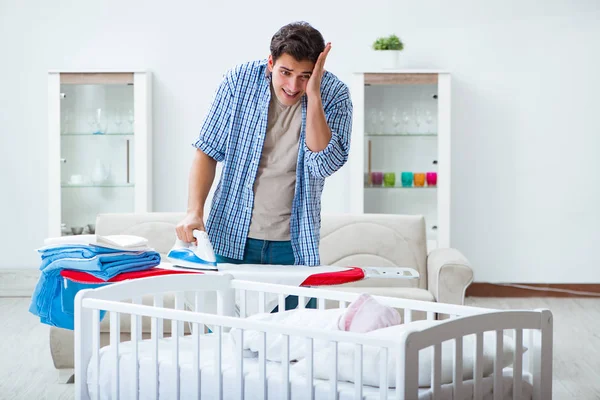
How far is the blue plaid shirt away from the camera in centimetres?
221

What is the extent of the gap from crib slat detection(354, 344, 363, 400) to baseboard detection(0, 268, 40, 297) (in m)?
4.10

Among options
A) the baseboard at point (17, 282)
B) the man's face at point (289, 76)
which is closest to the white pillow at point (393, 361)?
the man's face at point (289, 76)

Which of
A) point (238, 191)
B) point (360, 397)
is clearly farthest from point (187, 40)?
point (360, 397)

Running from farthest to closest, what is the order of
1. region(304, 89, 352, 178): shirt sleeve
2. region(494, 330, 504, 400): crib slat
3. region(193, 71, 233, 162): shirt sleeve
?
1. region(193, 71, 233, 162): shirt sleeve
2. region(304, 89, 352, 178): shirt sleeve
3. region(494, 330, 504, 400): crib slat

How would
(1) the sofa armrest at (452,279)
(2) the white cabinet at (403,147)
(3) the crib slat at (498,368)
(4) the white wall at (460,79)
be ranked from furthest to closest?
(4) the white wall at (460,79) → (2) the white cabinet at (403,147) → (1) the sofa armrest at (452,279) → (3) the crib slat at (498,368)

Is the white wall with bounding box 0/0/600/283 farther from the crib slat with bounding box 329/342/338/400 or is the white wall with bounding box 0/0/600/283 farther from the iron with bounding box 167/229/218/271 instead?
the crib slat with bounding box 329/342/338/400

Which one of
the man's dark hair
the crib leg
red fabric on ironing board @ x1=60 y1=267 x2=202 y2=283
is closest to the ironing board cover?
red fabric on ironing board @ x1=60 y1=267 x2=202 y2=283

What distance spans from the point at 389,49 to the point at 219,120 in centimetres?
292

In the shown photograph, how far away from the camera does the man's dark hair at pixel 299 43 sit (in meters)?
2.04

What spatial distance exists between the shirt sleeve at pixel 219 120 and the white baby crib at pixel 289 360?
0.42 meters

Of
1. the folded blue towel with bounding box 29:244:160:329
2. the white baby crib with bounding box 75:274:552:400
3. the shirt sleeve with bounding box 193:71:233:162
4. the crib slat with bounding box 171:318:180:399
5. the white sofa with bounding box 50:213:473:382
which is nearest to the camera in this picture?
the white baby crib with bounding box 75:274:552:400

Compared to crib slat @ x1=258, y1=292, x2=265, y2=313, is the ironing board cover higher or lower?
higher

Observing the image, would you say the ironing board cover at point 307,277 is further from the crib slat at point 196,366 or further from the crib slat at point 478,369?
the crib slat at point 478,369

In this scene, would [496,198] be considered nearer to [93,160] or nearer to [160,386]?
[93,160]
